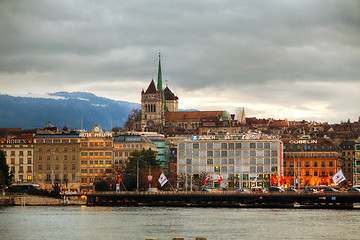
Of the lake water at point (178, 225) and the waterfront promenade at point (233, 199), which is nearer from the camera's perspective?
the lake water at point (178, 225)

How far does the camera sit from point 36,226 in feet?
409

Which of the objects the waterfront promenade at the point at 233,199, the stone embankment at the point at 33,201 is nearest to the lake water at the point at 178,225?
the waterfront promenade at the point at 233,199

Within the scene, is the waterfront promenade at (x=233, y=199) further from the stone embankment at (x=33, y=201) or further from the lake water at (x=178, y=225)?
the lake water at (x=178, y=225)

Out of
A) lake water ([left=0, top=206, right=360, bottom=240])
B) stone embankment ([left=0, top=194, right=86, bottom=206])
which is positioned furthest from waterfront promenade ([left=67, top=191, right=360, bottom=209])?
lake water ([left=0, top=206, right=360, bottom=240])

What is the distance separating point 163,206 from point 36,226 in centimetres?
7061

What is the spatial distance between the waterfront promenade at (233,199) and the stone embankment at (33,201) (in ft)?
17.5

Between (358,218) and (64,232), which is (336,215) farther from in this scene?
(64,232)

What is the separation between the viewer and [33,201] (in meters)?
192

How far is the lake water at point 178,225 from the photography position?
364 ft

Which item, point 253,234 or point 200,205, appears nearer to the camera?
point 253,234

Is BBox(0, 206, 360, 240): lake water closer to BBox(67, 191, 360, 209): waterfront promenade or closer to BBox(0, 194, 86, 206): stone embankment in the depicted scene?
BBox(67, 191, 360, 209): waterfront promenade

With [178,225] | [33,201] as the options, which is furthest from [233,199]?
[178,225]

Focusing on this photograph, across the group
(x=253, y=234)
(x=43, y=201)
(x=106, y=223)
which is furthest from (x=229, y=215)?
(x=43, y=201)

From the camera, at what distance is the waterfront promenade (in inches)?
6885
